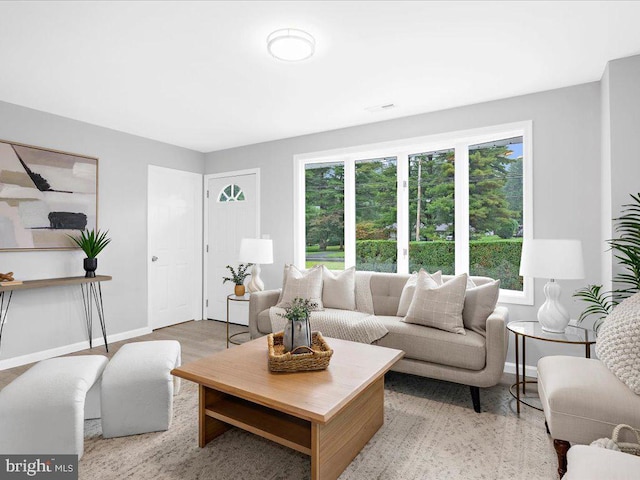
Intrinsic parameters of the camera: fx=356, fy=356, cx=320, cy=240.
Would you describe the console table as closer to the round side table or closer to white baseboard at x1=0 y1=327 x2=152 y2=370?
white baseboard at x1=0 y1=327 x2=152 y2=370

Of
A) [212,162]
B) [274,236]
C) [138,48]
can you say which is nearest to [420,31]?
[138,48]

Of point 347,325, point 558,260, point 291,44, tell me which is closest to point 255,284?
point 347,325

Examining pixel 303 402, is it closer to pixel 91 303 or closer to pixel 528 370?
pixel 528 370

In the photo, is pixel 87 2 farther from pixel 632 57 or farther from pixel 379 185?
pixel 632 57

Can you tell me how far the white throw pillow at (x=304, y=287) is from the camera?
139 inches

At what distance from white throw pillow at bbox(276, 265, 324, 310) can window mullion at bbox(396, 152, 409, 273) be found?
92cm

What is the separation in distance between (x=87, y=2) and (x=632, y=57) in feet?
11.5

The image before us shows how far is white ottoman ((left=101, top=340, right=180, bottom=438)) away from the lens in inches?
82.3

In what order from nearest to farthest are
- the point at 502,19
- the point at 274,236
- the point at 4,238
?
the point at 502,19
the point at 4,238
the point at 274,236

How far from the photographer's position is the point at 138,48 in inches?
93.8

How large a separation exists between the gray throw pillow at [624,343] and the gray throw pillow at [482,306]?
0.77m

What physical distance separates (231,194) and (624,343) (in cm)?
445

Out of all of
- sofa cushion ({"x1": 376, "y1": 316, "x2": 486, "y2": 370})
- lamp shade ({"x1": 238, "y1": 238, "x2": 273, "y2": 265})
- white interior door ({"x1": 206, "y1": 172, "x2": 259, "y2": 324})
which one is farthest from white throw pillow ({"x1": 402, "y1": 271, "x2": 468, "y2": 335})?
white interior door ({"x1": 206, "y1": 172, "x2": 259, "y2": 324})

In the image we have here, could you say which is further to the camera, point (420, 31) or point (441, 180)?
point (441, 180)
